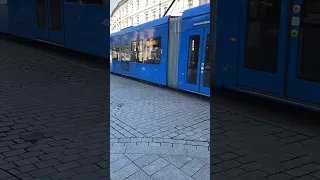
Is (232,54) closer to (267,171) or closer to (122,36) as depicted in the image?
(267,171)

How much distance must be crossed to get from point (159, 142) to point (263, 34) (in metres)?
2.11

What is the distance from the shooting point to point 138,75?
10.2 meters

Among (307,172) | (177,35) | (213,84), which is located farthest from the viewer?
(177,35)

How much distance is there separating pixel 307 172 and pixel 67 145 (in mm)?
2092

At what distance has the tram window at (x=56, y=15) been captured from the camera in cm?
247

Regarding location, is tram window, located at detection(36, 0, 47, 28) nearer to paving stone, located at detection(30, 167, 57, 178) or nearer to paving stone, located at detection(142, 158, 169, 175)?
paving stone, located at detection(30, 167, 57, 178)

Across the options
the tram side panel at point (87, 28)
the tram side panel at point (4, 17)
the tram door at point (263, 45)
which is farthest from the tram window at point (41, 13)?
the tram door at point (263, 45)

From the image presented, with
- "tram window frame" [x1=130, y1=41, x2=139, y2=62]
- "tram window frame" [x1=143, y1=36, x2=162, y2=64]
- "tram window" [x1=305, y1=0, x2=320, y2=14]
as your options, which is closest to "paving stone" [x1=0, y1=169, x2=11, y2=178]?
"tram window" [x1=305, y1=0, x2=320, y2=14]

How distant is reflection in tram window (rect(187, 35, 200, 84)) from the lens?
663 cm

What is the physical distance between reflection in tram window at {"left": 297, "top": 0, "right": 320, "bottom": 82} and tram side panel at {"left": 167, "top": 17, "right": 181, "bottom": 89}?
6.24m

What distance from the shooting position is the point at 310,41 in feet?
4.34

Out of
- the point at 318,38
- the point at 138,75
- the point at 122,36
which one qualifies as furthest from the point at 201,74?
the point at 318,38

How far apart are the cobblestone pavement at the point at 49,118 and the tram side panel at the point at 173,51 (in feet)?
14.5

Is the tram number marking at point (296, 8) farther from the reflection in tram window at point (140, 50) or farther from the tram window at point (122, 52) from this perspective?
the tram window at point (122, 52)
